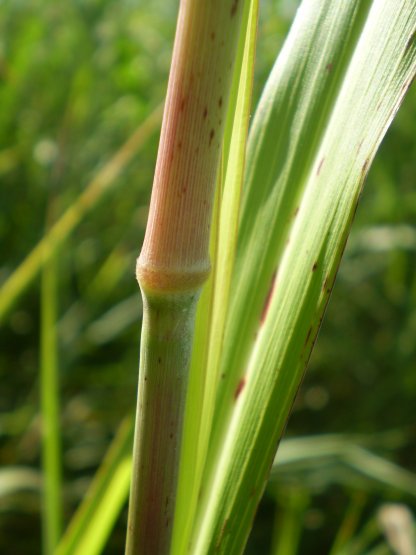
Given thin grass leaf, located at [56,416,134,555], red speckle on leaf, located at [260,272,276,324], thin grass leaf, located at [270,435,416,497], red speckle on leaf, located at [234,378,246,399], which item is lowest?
thin grass leaf, located at [270,435,416,497]

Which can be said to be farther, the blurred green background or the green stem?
the blurred green background

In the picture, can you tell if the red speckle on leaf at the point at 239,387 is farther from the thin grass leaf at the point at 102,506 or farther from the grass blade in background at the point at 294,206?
the thin grass leaf at the point at 102,506

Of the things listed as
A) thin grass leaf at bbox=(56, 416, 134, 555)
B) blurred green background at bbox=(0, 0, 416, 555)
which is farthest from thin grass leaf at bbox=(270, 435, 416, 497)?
thin grass leaf at bbox=(56, 416, 134, 555)

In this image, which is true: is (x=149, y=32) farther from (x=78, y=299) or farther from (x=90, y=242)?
(x=78, y=299)

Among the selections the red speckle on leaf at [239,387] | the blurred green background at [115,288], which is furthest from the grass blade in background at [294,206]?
the blurred green background at [115,288]

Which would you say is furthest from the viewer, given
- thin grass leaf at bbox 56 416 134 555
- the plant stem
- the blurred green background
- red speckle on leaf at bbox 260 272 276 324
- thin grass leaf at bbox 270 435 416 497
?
the blurred green background

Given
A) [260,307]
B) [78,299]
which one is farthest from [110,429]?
[260,307]

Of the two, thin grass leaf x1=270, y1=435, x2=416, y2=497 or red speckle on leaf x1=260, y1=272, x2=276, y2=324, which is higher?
red speckle on leaf x1=260, y1=272, x2=276, y2=324

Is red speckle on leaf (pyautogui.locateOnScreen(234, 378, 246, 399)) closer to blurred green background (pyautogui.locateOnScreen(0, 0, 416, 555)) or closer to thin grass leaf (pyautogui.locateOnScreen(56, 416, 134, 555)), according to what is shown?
thin grass leaf (pyautogui.locateOnScreen(56, 416, 134, 555))
